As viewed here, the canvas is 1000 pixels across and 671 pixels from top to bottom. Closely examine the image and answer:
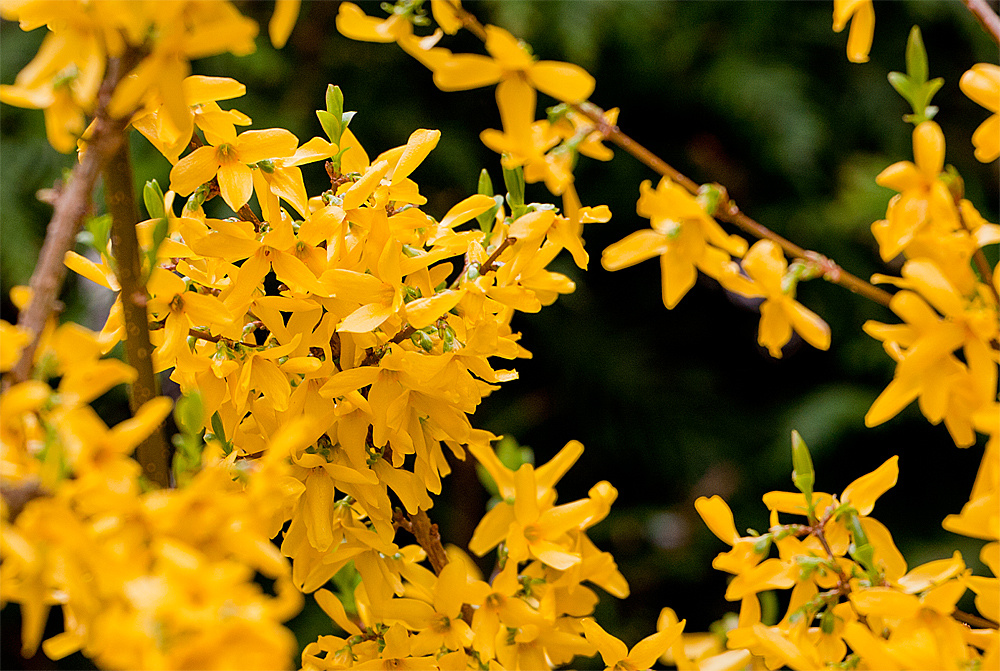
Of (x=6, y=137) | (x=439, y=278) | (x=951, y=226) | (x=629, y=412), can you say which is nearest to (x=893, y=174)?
(x=951, y=226)

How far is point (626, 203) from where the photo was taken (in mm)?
1416

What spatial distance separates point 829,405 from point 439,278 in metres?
0.98

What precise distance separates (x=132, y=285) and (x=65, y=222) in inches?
2.6

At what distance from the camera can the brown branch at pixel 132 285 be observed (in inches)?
13.9

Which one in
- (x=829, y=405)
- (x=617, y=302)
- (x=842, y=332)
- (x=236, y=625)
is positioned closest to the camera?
(x=236, y=625)

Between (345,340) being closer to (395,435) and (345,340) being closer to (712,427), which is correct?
(395,435)

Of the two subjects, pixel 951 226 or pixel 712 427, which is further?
pixel 712 427

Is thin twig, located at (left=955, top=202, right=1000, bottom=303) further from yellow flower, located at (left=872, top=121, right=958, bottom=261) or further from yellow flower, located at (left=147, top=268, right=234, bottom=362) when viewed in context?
yellow flower, located at (left=147, top=268, right=234, bottom=362)

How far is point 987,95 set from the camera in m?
0.37

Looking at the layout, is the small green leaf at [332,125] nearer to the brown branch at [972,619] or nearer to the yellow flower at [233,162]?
the yellow flower at [233,162]

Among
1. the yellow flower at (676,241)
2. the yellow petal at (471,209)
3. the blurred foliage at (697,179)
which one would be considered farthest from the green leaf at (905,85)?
the blurred foliage at (697,179)

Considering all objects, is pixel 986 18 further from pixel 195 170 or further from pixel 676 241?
pixel 195 170

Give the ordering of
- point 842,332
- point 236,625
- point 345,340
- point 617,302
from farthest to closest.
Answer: point 617,302, point 842,332, point 345,340, point 236,625

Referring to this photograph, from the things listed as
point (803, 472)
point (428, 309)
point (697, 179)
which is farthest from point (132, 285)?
point (697, 179)
